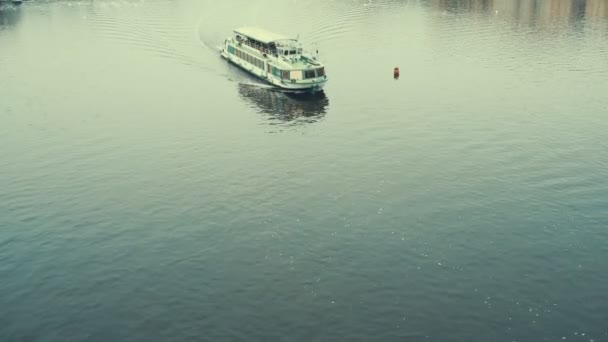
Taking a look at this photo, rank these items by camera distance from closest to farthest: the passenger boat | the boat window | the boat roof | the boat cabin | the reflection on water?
the reflection on water < the boat window < the passenger boat < the boat cabin < the boat roof

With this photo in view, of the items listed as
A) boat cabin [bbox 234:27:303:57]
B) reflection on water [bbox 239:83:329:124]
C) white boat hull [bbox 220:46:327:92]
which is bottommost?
reflection on water [bbox 239:83:329:124]

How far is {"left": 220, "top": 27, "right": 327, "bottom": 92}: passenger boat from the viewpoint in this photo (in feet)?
410

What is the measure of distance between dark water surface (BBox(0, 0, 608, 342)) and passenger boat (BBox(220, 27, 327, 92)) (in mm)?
3814

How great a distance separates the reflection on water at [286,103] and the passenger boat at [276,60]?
2300 mm

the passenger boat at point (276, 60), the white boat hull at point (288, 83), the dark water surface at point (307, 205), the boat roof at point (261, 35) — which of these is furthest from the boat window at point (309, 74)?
the boat roof at point (261, 35)

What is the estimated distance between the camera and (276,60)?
132 meters

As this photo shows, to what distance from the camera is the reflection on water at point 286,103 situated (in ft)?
378

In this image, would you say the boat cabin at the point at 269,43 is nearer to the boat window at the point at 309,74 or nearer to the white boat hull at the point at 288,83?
the white boat hull at the point at 288,83

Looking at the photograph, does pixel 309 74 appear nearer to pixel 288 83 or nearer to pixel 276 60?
pixel 288 83

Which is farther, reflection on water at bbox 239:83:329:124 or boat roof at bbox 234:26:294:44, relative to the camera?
boat roof at bbox 234:26:294:44

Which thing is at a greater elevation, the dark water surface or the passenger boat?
the passenger boat

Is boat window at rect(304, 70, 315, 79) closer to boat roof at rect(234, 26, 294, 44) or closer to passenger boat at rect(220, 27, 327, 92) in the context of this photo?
passenger boat at rect(220, 27, 327, 92)

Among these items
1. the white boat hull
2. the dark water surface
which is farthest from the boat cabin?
the dark water surface

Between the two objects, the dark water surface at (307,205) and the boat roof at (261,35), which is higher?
the boat roof at (261,35)
